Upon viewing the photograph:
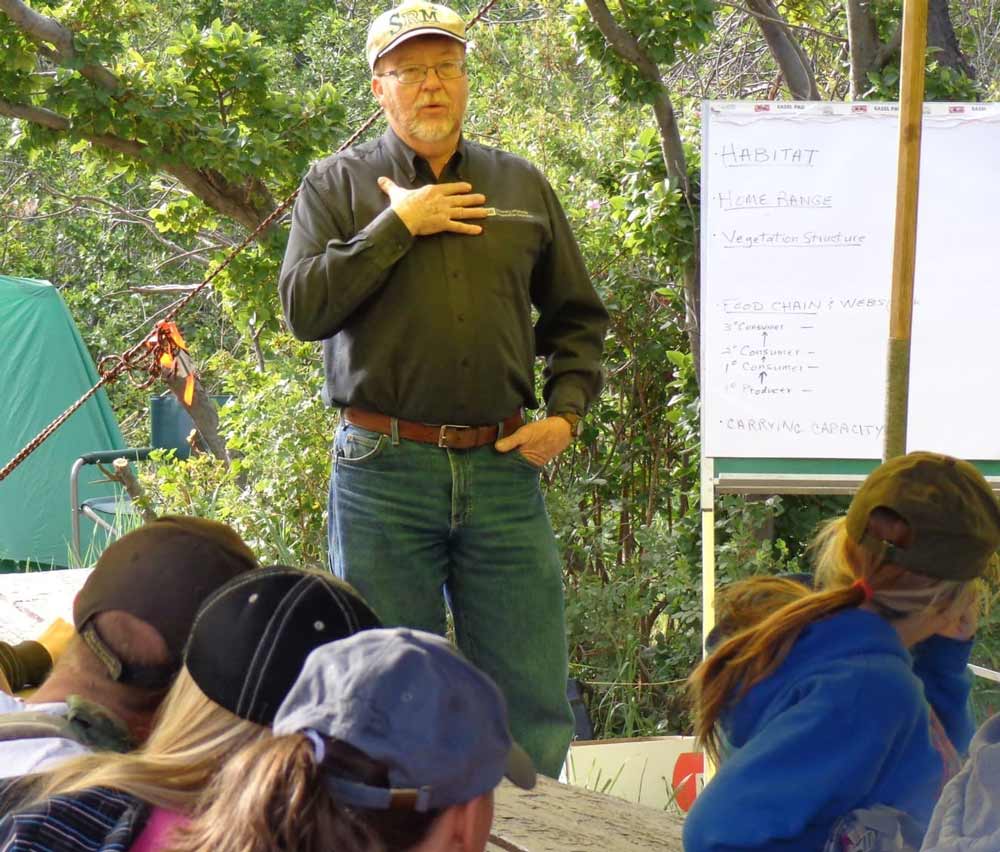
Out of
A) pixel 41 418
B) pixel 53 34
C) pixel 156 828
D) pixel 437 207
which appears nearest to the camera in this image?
pixel 156 828

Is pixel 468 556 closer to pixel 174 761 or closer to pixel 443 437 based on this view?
pixel 443 437

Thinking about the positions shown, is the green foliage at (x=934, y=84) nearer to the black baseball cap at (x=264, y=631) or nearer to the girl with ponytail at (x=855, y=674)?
the girl with ponytail at (x=855, y=674)

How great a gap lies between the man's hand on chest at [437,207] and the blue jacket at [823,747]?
113cm

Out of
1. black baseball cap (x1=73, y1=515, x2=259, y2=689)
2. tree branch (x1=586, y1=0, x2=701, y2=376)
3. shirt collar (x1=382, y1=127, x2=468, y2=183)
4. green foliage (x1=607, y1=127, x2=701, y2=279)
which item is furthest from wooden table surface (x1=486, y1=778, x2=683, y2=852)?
green foliage (x1=607, y1=127, x2=701, y2=279)

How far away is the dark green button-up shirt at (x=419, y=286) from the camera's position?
2.62 m

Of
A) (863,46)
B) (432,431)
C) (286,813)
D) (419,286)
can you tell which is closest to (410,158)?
(419,286)

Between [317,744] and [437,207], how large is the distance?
1656 mm

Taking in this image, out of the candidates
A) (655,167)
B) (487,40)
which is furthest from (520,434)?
(487,40)

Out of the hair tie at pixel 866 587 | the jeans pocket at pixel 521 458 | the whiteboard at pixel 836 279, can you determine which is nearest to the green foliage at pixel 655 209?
the whiteboard at pixel 836 279

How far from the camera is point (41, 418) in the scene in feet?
28.1

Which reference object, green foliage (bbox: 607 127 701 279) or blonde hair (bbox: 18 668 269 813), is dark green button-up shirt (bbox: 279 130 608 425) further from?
green foliage (bbox: 607 127 701 279)

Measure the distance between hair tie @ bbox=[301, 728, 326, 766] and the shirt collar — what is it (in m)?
1.81

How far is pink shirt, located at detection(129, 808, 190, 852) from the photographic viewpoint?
48.6 inches

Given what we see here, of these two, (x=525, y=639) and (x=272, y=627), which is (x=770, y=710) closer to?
(x=272, y=627)
